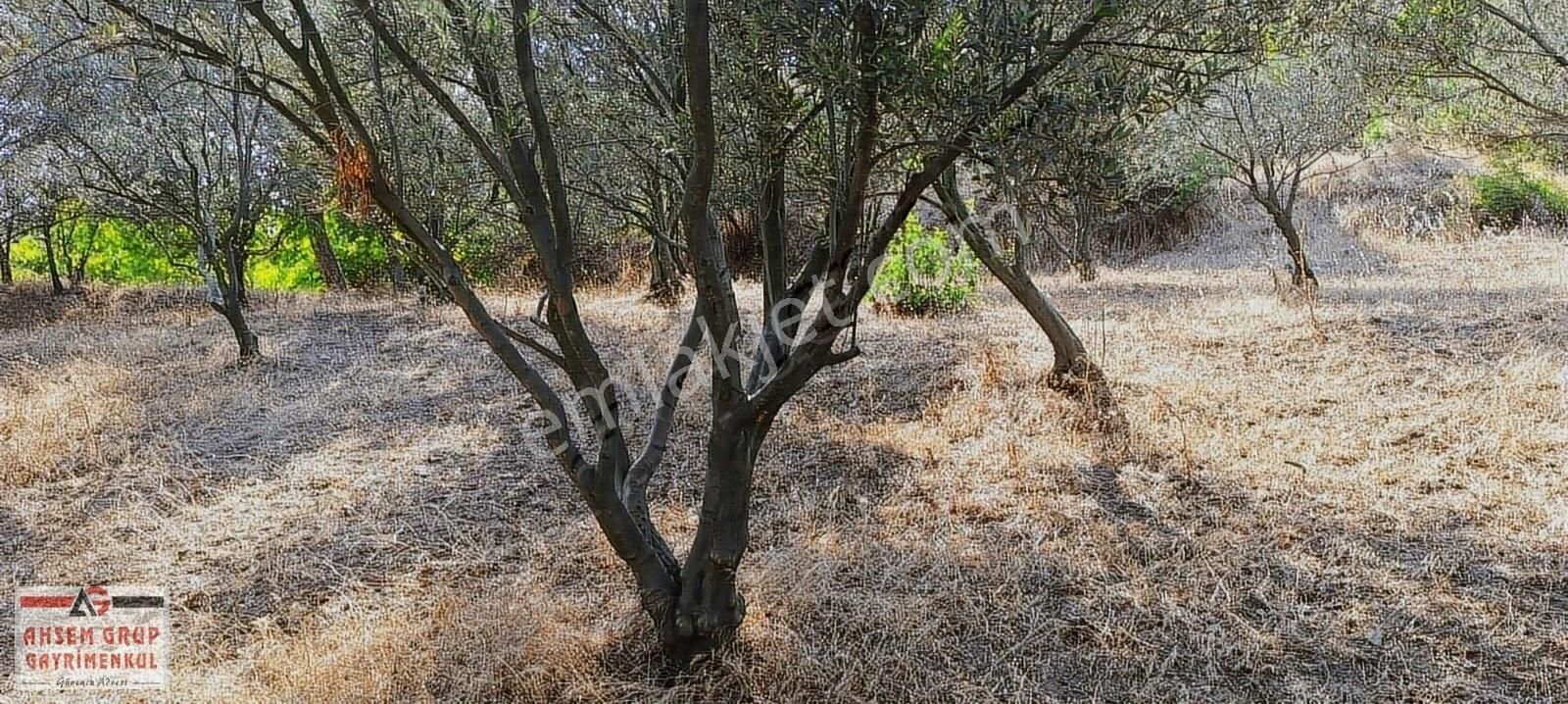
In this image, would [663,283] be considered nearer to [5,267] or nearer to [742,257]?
[742,257]

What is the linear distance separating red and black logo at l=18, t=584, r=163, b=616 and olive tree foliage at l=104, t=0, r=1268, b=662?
8.17 feet

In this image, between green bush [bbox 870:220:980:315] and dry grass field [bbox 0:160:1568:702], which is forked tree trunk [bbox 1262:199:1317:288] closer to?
dry grass field [bbox 0:160:1568:702]

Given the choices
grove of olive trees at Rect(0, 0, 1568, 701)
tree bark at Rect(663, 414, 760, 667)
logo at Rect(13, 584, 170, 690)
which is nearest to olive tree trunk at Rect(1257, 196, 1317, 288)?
grove of olive trees at Rect(0, 0, 1568, 701)

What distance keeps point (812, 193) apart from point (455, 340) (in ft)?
21.1

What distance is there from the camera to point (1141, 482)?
5582 mm

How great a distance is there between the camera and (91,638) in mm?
4113

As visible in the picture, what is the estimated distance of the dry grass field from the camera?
3744mm

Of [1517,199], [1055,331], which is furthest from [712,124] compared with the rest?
[1517,199]

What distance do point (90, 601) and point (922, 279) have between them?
7741 millimetres

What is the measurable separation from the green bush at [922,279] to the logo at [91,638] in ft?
23.7

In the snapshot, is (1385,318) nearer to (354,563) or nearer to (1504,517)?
(1504,517)

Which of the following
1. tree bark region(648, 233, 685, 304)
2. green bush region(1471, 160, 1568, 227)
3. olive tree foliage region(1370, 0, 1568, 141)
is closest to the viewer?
olive tree foliage region(1370, 0, 1568, 141)

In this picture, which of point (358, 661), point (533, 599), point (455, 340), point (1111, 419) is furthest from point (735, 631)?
point (455, 340)

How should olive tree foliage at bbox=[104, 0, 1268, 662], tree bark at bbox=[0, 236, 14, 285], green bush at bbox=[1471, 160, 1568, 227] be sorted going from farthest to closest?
1. green bush at bbox=[1471, 160, 1568, 227]
2. tree bark at bbox=[0, 236, 14, 285]
3. olive tree foliage at bbox=[104, 0, 1268, 662]
